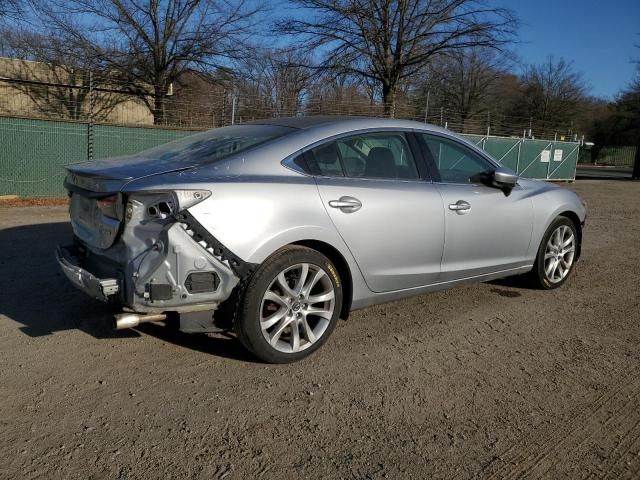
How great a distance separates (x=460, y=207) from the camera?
436 cm

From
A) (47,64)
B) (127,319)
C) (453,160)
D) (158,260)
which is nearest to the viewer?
(158,260)

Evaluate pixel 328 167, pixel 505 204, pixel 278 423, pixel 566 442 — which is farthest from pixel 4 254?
pixel 566 442

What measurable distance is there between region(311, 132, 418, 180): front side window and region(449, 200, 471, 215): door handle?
387 millimetres

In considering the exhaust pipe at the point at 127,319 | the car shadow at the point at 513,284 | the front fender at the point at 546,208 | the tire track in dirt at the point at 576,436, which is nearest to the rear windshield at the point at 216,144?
the exhaust pipe at the point at 127,319

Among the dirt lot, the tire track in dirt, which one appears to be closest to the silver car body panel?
the dirt lot

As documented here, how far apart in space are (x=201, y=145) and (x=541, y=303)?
3.35m

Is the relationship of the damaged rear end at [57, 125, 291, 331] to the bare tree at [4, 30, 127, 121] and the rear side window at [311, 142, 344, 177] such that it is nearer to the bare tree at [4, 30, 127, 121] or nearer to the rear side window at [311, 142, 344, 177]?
the rear side window at [311, 142, 344, 177]

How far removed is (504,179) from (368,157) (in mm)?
1285

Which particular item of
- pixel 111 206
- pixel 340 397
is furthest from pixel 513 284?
pixel 111 206

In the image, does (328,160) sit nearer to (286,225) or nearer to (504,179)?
(286,225)

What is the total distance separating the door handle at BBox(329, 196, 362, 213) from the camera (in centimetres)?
364

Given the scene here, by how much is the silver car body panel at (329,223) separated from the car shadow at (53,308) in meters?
0.79

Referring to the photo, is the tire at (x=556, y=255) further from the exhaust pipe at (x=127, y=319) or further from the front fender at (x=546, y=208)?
the exhaust pipe at (x=127, y=319)

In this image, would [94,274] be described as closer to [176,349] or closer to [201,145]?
[176,349]
